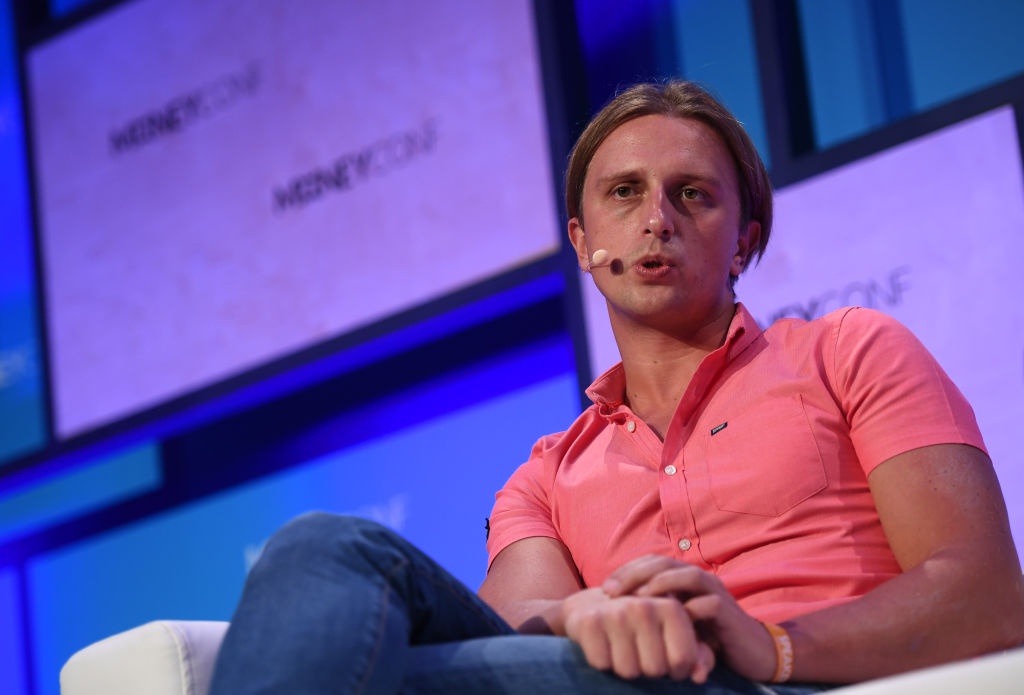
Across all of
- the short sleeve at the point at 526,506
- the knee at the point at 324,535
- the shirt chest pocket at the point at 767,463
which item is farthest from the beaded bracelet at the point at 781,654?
the short sleeve at the point at 526,506

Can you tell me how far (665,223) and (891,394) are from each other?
1.26 ft

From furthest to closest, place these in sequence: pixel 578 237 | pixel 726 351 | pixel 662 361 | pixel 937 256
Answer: pixel 937 256 → pixel 578 237 → pixel 662 361 → pixel 726 351

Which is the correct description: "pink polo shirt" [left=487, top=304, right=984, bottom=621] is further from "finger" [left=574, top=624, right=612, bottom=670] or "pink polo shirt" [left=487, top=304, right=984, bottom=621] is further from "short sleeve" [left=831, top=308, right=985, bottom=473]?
"finger" [left=574, top=624, right=612, bottom=670]

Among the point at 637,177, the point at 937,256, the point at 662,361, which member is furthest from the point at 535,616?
the point at 937,256

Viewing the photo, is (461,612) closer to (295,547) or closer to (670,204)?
(295,547)

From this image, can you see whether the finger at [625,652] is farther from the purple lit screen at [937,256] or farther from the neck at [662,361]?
the purple lit screen at [937,256]

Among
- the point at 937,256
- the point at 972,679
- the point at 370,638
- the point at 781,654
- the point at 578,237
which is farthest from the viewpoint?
the point at 937,256

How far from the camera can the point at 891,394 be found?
1372mm

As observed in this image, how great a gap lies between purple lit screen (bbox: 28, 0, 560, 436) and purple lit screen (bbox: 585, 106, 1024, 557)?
0.59 meters

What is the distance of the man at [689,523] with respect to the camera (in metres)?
1.07

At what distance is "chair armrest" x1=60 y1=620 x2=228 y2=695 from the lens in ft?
4.39

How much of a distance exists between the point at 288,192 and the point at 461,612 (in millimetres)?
2225

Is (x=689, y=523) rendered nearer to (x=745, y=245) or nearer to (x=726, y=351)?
(x=726, y=351)

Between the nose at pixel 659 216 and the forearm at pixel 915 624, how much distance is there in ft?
1.81
